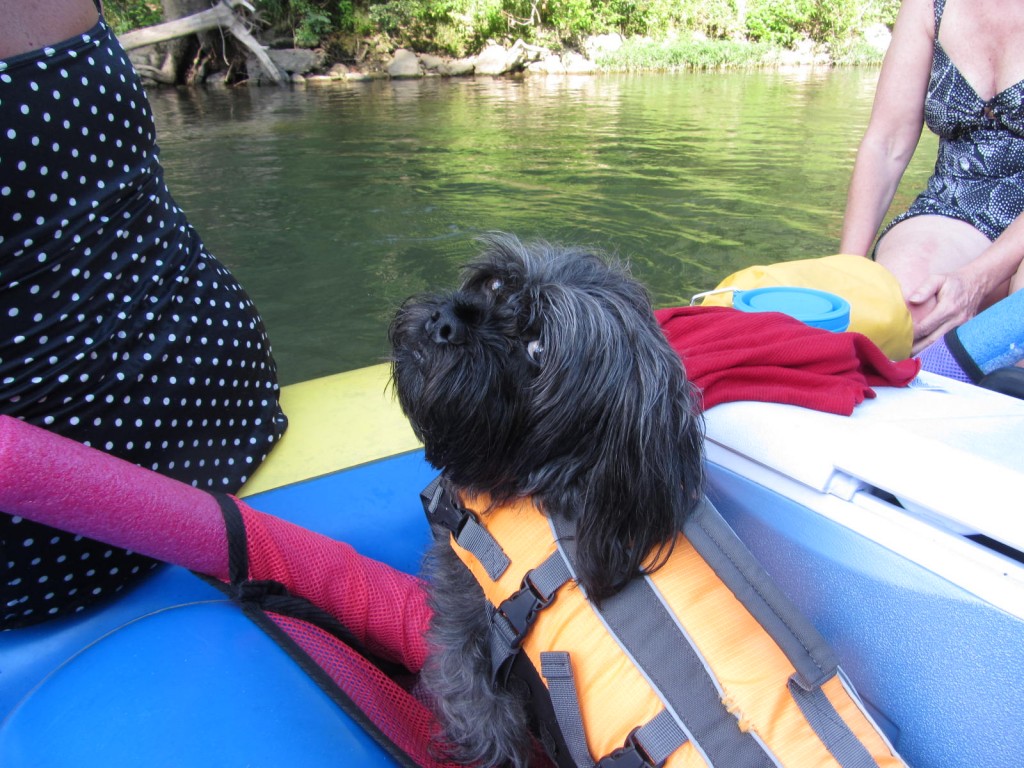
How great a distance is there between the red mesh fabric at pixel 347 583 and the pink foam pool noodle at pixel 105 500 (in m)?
0.09

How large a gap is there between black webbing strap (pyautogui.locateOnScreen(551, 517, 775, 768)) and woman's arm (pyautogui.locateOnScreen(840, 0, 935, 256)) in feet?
7.56

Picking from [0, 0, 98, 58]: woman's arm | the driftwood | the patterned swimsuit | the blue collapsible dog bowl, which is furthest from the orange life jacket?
the driftwood

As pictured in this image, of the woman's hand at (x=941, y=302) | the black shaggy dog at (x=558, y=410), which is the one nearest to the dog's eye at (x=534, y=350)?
the black shaggy dog at (x=558, y=410)

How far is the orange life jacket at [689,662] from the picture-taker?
1.07 m

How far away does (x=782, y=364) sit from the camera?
4.78 feet

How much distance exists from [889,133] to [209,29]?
66.2ft

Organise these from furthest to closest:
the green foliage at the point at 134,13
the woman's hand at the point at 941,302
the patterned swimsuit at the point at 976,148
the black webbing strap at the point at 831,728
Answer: the green foliage at the point at 134,13, the patterned swimsuit at the point at 976,148, the woman's hand at the point at 941,302, the black webbing strap at the point at 831,728

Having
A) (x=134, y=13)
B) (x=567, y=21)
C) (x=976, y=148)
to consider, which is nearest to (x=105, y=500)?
(x=976, y=148)

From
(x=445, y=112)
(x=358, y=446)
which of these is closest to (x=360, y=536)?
(x=358, y=446)

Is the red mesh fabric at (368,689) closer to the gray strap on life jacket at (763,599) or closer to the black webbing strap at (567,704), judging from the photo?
the black webbing strap at (567,704)

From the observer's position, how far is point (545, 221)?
638cm

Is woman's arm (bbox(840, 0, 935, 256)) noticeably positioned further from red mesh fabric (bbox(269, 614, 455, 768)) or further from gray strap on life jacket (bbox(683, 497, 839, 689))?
red mesh fabric (bbox(269, 614, 455, 768))

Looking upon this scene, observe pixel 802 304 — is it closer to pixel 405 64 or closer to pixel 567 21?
pixel 405 64

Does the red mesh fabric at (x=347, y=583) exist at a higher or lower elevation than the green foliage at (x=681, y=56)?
lower
